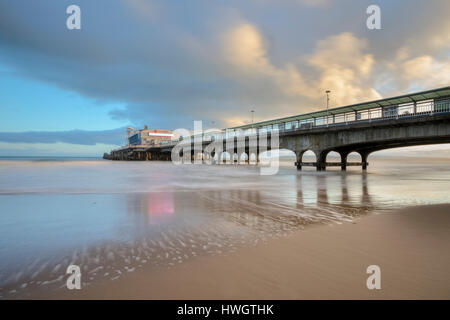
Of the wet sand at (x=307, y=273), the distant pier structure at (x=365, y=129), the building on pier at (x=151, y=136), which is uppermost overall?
the building on pier at (x=151, y=136)

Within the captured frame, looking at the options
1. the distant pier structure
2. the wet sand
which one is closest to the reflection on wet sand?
the wet sand

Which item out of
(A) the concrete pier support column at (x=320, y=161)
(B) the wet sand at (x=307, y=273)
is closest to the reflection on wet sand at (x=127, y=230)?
(B) the wet sand at (x=307, y=273)

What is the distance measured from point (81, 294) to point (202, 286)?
1.62m

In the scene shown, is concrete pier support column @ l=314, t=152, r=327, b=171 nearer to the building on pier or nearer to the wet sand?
the wet sand

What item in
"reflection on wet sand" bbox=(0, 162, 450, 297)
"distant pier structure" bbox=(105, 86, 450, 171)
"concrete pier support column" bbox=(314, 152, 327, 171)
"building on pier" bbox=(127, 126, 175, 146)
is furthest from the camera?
"building on pier" bbox=(127, 126, 175, 146)

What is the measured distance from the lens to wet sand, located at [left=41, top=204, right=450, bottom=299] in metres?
3.13

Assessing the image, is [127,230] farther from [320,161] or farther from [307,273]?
[320,161]

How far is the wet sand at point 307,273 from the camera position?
313 cm

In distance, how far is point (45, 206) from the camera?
30.4ft

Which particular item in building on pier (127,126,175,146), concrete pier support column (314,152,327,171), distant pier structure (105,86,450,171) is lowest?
concrete pier support column (314,152,327,171)

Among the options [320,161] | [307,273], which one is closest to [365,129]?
[320,161]

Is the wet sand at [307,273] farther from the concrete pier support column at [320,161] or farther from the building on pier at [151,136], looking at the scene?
the building on pier at [151,136]
